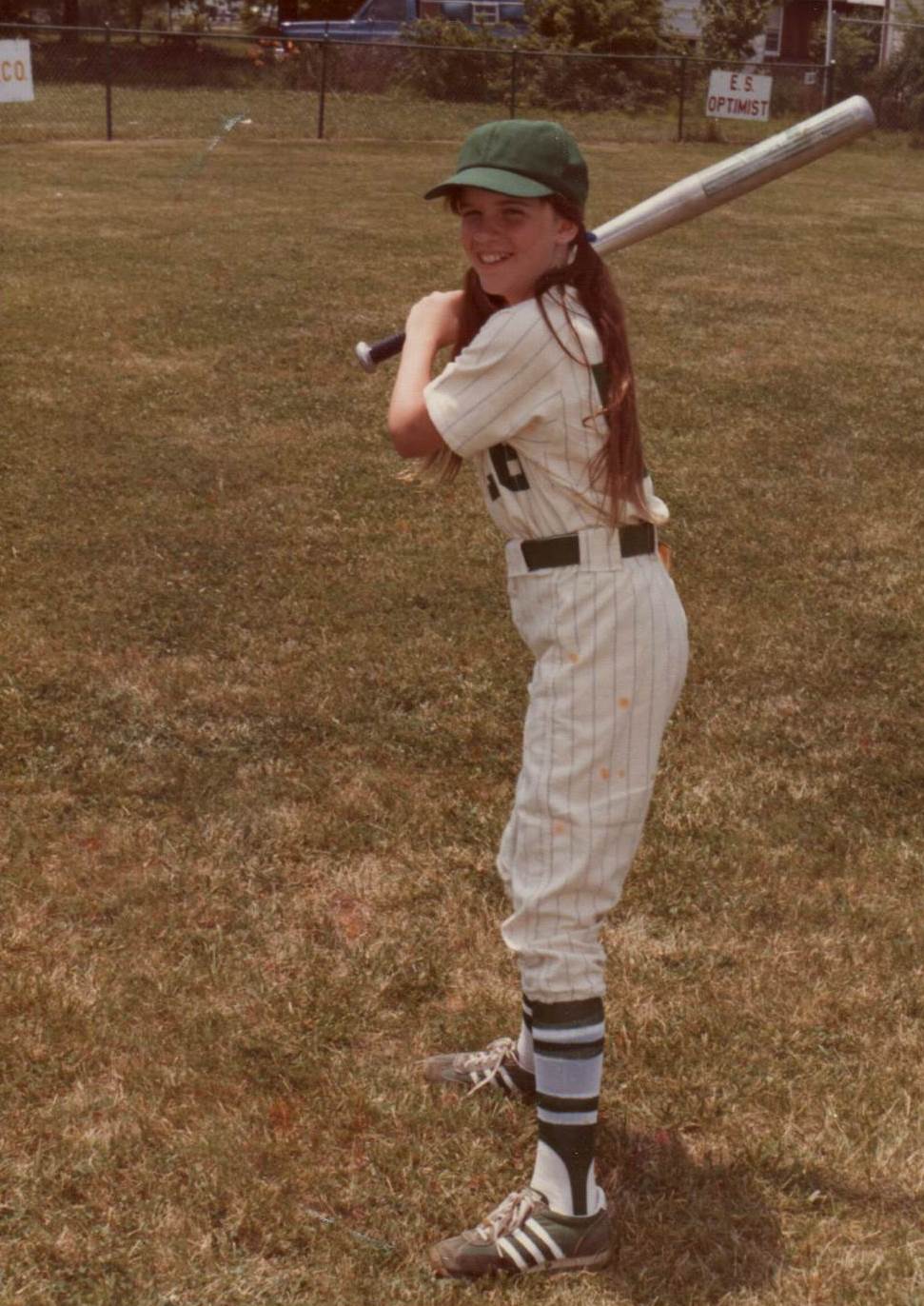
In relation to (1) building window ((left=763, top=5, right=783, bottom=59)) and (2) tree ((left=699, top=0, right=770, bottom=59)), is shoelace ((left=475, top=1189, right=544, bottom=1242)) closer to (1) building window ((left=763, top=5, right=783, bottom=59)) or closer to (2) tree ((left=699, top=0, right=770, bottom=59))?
(2) tree ((left=699, top=0, right=770, bottom=59))

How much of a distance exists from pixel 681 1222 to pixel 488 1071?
53 centimetres

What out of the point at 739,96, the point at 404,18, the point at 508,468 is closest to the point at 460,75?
the point at 739,96

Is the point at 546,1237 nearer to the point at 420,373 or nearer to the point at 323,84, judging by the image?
the point at 420,373

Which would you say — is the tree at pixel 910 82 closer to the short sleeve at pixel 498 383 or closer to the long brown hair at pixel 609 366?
the long brown hair at pixel 609 366

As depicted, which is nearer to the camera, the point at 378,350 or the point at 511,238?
the point at 511,238

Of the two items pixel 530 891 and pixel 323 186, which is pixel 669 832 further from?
pixel 323 186

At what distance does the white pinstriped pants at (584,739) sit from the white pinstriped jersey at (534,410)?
2.8 inches

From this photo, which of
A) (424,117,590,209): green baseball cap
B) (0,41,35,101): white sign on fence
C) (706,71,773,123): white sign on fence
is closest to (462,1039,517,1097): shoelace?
(424,117,590,209): green baseball cap

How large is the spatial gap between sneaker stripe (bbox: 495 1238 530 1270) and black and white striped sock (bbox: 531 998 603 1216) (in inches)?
4.1

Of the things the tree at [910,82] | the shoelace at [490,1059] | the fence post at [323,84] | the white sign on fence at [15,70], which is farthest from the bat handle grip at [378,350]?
the tree at [910,82]

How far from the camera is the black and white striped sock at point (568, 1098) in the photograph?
2711mm

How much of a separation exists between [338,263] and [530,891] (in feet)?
37.4

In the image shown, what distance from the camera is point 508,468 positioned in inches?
104

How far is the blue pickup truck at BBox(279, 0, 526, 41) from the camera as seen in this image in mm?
33750
